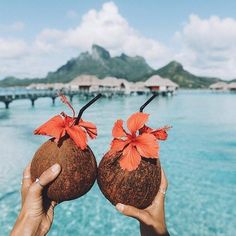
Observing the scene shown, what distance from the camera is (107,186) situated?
2.07 metres

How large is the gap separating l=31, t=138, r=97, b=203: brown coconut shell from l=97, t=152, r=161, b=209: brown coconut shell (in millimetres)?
87

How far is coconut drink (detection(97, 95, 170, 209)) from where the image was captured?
1.96m

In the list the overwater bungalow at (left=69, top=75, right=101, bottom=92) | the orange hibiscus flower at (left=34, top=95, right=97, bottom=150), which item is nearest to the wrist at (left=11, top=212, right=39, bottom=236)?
the orange hibiscus flower at (left=34, top=95, right=97, bottom=150)

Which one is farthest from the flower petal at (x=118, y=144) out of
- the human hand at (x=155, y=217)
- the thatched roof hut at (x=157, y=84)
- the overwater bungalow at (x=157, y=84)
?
the thatched roof hut at (x=157, y=84)

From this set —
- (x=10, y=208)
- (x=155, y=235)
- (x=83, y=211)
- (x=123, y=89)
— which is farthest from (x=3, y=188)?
(x=123, y=89)

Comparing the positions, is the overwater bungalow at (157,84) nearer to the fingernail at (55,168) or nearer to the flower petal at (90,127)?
the flower petal at (90,127)

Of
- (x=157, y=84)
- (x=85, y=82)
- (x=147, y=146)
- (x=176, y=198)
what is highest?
(x=147, y=146)

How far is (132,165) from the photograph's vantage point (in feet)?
6.41

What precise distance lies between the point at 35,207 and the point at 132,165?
66 cm

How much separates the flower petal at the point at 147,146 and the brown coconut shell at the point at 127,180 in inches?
3.8

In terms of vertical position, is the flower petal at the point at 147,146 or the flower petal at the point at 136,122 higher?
the flower petal at the point at 136,122

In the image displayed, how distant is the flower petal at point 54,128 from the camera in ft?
6.52

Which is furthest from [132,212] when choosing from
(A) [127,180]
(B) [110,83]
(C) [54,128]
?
(B) [110,83]

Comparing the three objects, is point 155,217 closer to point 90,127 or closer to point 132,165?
point 132,165
